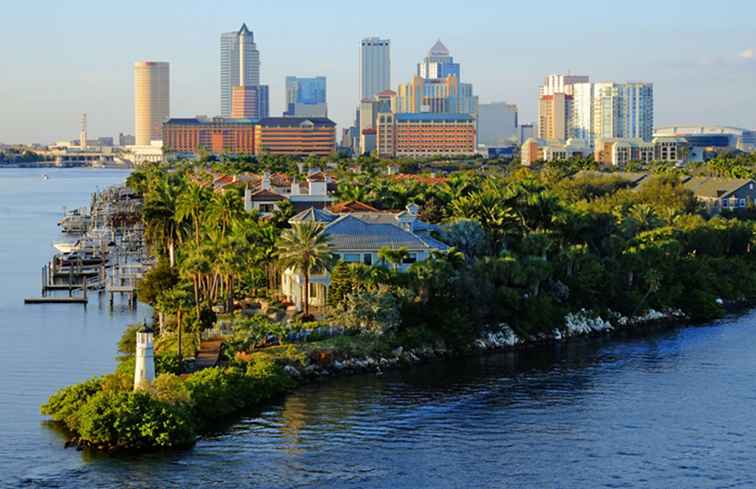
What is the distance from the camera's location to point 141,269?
82562mm

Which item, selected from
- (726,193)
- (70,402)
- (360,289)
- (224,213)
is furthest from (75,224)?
(70,402)

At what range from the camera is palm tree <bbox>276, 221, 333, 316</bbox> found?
57.6 metres

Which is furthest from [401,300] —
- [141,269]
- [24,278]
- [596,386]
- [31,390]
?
[24,278]

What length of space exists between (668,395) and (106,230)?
69040 millimetres

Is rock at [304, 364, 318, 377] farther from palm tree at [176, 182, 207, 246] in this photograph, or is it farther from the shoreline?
palm tree at [176, 182, 207, 246]

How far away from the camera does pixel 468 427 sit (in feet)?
143

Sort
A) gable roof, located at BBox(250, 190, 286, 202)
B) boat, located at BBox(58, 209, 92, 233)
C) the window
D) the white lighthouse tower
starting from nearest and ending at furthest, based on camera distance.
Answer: the white lighthouse tower, the window, gable roof, located at BBox(250, 190, 286, 202), boat, located at BBox(58, 209, 92, 233)

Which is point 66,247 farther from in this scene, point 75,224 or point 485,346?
point 485,346

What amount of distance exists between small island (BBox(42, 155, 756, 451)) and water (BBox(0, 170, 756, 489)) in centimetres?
141

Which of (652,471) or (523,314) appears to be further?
(523,314)

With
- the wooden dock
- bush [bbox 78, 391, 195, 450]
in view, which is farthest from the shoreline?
the wooden dock

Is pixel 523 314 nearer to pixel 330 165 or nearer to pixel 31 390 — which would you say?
pixel 31 390

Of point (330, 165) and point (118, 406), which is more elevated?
point (330, 165)

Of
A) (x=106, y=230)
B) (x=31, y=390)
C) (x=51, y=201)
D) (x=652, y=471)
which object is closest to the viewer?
(x=652, y=471)
